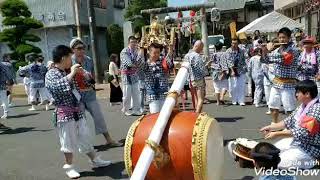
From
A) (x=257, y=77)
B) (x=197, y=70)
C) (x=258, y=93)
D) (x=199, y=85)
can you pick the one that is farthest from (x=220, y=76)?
(x=199, y=85)

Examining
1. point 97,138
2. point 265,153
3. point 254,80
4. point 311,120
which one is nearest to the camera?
point 265,153

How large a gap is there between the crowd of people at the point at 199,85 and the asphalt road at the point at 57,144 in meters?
0.34

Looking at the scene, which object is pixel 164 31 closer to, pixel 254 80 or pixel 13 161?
pixel 254 80

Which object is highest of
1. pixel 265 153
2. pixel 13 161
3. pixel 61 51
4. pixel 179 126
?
pixel 61 51

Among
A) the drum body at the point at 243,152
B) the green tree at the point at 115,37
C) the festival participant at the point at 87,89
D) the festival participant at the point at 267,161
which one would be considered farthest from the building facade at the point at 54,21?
the festival participant at the point at 267,161

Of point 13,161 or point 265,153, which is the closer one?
point 265,153

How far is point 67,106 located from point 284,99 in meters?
3.52

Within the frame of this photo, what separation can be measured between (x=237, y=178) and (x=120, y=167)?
5.76 feet

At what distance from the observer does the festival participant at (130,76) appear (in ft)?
35.3

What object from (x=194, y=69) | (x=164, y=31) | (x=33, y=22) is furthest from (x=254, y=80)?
(x=33, y=22)

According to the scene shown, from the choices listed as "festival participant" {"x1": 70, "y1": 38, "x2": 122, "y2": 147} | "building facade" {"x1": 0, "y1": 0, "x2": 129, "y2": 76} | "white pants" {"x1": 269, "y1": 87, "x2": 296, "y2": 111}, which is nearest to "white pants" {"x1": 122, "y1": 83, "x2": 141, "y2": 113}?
"festival participant" {"x1": 70, "y1": 38, "x2": 122, "y2": 147}

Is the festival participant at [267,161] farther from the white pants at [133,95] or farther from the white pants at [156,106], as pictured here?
the white pants at [133,95]

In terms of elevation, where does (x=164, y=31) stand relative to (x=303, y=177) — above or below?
above

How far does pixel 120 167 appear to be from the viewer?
6676 mm
